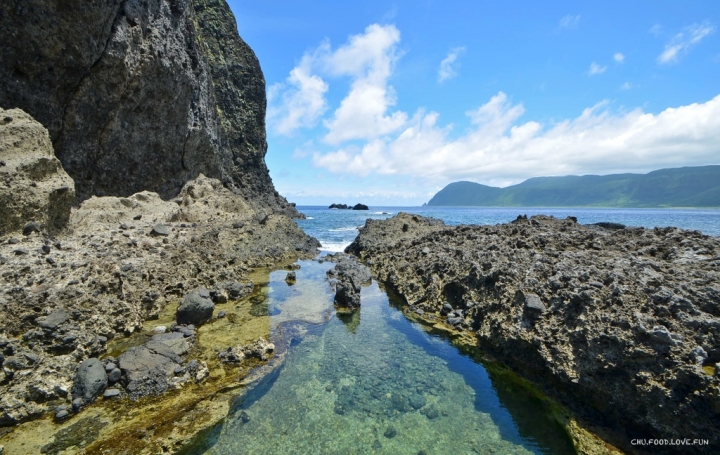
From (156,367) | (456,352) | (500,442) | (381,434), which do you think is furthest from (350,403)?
(156,367)

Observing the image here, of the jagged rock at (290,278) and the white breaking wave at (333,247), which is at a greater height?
the jagged rock at (290,278)

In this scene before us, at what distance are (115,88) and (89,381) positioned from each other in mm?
24983

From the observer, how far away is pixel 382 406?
26.8ft

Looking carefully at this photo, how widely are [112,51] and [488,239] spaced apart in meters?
28.9

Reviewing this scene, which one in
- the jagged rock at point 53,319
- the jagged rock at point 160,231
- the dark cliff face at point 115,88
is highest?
the dark cliff face at point 115,88

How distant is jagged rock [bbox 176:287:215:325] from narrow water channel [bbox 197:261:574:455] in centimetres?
267

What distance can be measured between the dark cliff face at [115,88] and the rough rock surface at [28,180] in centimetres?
584

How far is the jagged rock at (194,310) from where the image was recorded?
11961mm

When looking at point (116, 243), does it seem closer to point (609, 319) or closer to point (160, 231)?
point (160, 231)

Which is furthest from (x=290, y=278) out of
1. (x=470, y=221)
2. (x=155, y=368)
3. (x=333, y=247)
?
(x=470, y=221)

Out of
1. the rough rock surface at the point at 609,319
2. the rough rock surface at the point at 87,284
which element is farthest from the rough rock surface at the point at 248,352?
the rough rock surface at the point at 609,319

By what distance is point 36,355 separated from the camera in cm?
779

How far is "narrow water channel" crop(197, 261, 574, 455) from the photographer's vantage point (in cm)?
679

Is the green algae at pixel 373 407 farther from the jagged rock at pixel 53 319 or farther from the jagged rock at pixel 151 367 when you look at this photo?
the jagged rock at pixel 53 319
